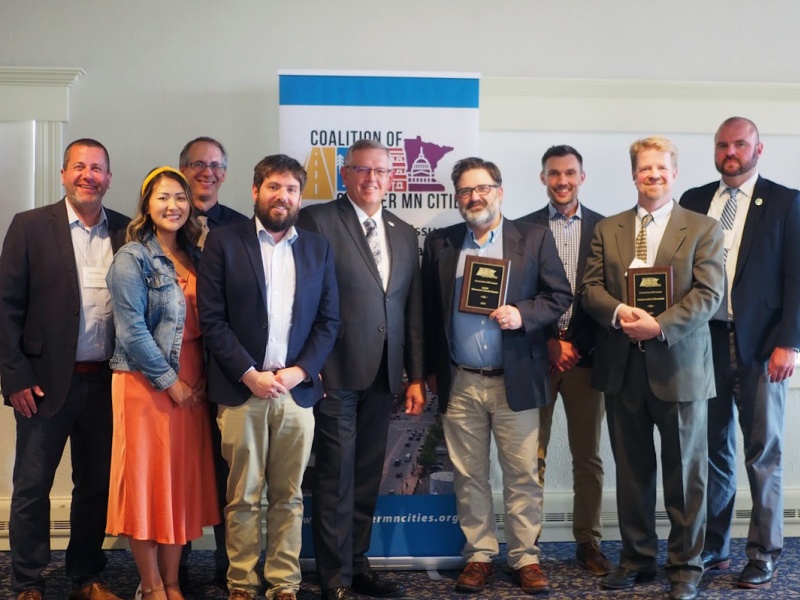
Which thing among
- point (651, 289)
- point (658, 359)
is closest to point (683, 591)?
point (658, 359)

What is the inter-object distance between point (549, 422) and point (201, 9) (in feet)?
8.76

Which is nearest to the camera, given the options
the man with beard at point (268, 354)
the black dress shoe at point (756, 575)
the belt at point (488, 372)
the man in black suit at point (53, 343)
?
the man with beard at point (268, 354)

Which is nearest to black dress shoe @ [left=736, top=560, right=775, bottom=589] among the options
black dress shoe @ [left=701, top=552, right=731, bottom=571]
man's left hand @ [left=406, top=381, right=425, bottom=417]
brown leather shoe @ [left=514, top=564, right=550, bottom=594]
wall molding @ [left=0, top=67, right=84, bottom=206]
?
black dress shoe @ [left=701, top=552, right=731, bottom=571]

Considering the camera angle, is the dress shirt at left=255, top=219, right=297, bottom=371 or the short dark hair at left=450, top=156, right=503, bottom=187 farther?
the short dark hair at left=450, top=156, right=503, bottom=187

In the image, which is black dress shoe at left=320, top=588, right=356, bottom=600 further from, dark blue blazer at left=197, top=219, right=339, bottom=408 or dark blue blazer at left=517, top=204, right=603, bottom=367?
dark blue blazer at left=517, top=204, right=603, bottom=367

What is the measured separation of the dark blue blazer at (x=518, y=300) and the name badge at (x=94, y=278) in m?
1.33

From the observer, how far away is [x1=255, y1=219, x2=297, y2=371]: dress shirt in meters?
3.29

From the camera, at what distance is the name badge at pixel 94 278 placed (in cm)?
346

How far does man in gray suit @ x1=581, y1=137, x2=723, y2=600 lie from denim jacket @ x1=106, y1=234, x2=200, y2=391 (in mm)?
1676

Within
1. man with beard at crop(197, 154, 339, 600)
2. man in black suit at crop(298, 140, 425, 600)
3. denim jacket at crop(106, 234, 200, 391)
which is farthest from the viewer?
man in black suit at crop(298, 140, 425, 600)

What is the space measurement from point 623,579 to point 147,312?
225 centimetres

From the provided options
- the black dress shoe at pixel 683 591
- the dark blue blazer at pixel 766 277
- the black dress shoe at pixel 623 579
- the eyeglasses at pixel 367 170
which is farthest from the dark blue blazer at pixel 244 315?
the dark blue blazer at pixel 766 277

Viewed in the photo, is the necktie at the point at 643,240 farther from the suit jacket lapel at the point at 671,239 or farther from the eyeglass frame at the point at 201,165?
the eyeglass frame at the point at 201,165

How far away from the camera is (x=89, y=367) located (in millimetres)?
3479
